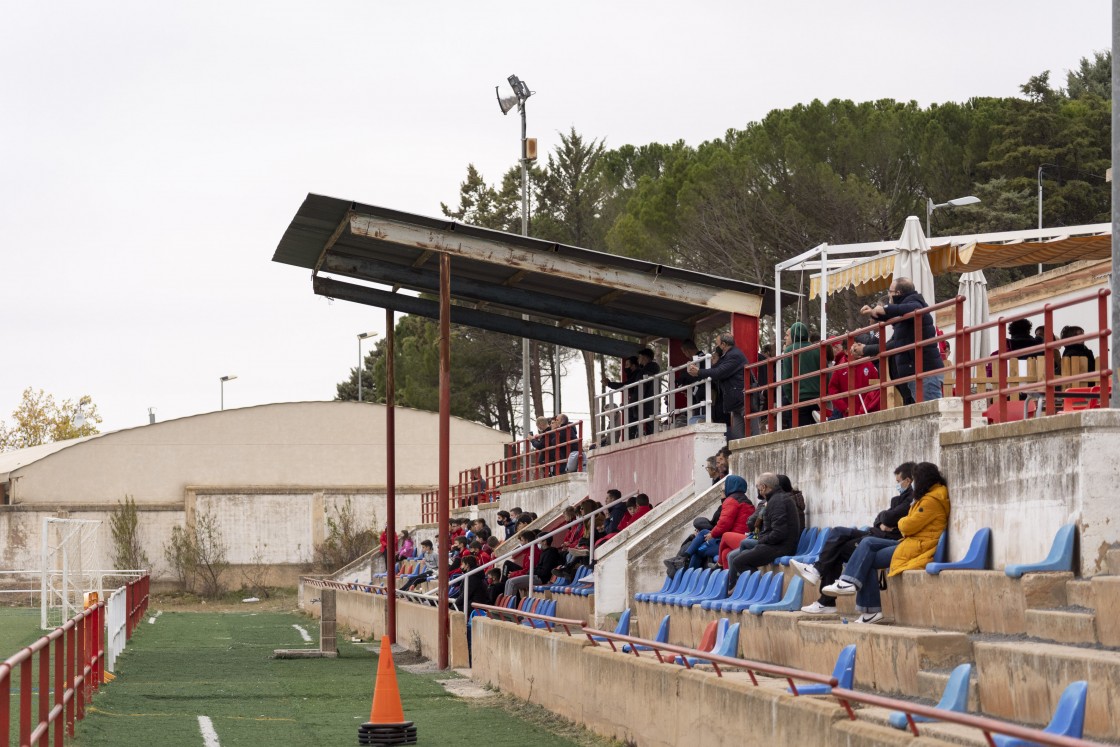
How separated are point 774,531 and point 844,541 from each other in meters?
1.79

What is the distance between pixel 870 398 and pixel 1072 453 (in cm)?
656

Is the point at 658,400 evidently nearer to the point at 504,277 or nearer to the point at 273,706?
the point at 504,277

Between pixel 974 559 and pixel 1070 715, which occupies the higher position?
pixel 974 559

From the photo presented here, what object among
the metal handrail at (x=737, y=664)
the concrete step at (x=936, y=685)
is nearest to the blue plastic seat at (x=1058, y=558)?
the concrete step at (x=936, y=685)

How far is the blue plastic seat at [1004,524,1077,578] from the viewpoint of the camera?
10.2 metres

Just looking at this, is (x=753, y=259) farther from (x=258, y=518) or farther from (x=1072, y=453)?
(x=1072, y=453)

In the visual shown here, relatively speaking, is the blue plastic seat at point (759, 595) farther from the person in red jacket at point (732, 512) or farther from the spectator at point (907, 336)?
the spectator at point (907, 336)

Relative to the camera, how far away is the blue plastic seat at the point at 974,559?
37.5 ft

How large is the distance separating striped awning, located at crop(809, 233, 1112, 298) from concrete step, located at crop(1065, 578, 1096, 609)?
1020 centimetres

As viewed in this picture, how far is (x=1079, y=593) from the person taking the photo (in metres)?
9.82

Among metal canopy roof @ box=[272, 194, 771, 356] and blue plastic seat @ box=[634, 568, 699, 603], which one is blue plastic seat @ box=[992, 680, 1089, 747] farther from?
metal canopy roof @ box=[272, 194, 771, 356]

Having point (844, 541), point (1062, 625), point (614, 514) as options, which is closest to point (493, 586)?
point (614, 514)

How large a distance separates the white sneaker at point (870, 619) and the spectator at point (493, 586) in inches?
453

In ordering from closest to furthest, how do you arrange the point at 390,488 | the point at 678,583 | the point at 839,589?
the point at 839,589 → the point at 678,583 → the point at 390,488
